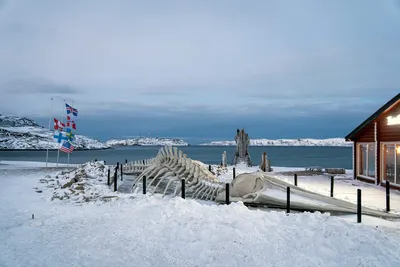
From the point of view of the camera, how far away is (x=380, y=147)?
18.0 metres

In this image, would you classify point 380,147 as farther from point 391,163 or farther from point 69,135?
point 69,135

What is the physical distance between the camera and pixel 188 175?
1305 centimetres

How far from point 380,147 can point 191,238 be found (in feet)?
48.6

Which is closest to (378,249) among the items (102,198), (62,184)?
(102,198)

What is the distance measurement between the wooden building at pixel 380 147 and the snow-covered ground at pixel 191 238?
940 cm

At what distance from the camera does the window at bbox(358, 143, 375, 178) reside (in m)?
19.1

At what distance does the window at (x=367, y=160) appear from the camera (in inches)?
753

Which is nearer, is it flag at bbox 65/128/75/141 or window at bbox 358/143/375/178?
window at bbox 358/143/375/178

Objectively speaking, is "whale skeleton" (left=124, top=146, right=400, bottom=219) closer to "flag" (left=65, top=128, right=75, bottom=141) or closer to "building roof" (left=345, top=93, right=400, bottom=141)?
"building roof" (left=345, top=93, right=400, bottom=141)

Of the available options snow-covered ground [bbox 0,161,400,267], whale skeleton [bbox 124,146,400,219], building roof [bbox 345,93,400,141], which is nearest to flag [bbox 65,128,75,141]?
whale skeleton [bbox 124,146,400,219]

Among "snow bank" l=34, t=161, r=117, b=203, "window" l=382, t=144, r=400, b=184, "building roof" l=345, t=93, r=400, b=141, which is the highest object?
"building roof" l=345, t=93, r=400, b=141

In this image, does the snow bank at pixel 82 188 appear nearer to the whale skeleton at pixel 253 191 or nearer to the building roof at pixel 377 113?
the whale skeleton at pixel 253 191

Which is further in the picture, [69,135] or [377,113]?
[69,135]

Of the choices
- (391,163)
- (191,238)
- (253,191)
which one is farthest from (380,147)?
(191,238)
